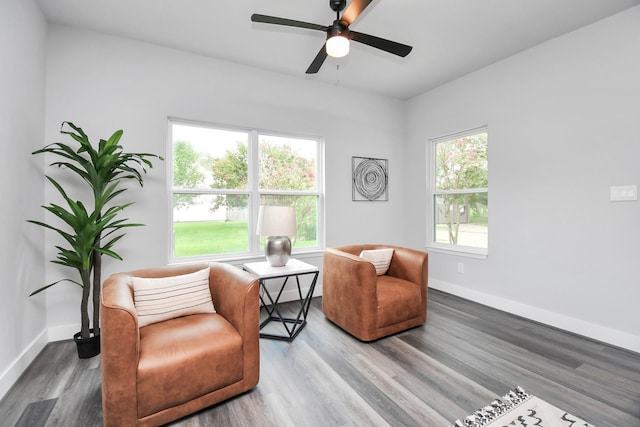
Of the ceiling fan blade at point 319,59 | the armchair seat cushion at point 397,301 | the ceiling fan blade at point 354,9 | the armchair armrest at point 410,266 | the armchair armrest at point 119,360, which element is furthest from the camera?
the armchair armrest at point 410,266

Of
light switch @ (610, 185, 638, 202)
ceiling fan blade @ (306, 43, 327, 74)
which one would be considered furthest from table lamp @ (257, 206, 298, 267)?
light switch @ (610, 185, 638, 202)

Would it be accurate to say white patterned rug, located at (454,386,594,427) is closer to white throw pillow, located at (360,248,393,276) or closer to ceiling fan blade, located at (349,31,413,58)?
white throw pillow, located at (360,248,393,276)

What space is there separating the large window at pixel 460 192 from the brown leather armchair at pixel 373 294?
125cm

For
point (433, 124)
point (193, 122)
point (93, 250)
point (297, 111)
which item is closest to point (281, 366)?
point (93, 250)

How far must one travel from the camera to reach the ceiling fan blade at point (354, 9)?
1765mm

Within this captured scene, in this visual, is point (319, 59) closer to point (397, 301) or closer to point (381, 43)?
point (381, 43)

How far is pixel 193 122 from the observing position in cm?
316

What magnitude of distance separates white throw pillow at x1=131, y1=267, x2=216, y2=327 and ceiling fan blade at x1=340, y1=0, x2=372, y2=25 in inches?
79.2

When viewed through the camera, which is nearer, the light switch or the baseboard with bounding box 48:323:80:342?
the light switch

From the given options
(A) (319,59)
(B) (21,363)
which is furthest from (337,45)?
(B) (21,363)

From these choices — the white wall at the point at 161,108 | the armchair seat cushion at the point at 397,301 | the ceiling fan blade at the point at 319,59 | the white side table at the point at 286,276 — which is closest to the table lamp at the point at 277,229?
the white side table at the point at 286,276

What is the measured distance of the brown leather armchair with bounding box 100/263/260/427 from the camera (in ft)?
4.70

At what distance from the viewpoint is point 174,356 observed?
5.13 ft

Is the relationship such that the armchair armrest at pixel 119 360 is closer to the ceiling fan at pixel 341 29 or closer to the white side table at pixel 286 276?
the white side table at pixel 286 276
